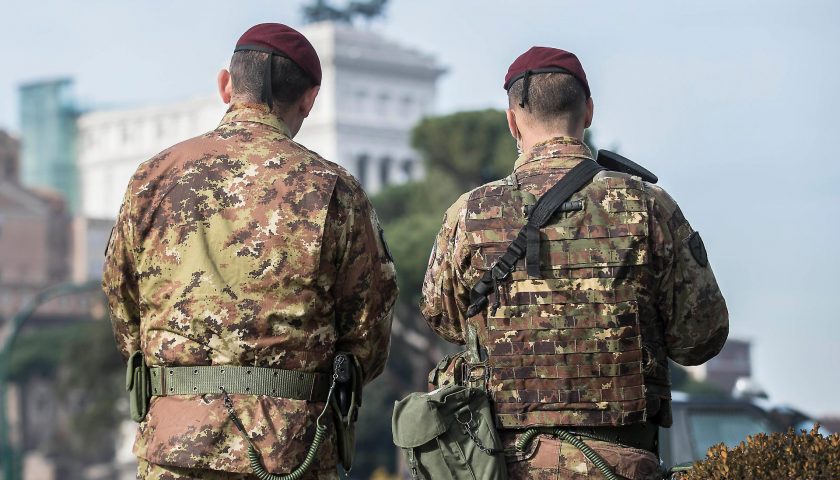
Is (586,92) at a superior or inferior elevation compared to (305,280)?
superior

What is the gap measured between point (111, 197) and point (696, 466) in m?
118

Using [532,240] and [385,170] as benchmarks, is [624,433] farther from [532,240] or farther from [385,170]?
[385,170]

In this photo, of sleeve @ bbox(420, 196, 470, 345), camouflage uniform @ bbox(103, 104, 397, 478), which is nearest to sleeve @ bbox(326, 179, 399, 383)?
camouflage uniform @ bbox(103, 104, 397, 478)

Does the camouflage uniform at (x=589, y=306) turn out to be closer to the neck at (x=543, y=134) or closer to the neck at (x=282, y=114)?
the neck at (x=543, y=134)

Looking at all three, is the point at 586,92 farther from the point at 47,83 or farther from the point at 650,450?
the point at 47,83

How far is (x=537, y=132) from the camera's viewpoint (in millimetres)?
5180

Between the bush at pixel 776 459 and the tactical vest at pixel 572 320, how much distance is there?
250 millimetres

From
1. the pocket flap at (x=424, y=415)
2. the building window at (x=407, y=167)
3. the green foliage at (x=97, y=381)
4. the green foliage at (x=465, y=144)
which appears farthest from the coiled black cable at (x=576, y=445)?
the building window at (x=407, y=167)

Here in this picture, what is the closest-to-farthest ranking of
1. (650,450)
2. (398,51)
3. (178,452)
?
(178,452) → (650,450) → (398,51)

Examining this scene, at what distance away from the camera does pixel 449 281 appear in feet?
16.9

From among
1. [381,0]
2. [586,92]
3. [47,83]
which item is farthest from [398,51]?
[586,92]

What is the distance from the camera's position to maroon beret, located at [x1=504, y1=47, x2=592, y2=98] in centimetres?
512

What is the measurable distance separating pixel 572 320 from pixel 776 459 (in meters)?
0.68

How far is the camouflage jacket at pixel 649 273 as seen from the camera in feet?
16.5
